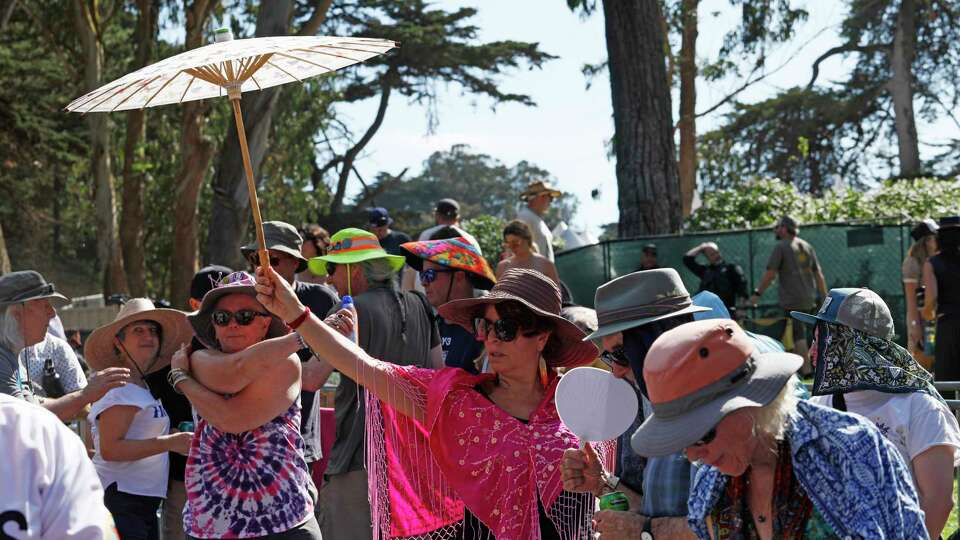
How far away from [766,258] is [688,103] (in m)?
16.0

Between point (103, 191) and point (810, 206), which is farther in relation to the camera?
point (103, 191)

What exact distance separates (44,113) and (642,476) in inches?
952

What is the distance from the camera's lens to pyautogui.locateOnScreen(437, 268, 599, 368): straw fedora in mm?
3939

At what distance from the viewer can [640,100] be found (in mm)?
11633

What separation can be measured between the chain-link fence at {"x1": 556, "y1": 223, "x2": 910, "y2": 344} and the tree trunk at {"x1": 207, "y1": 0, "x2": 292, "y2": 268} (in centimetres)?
398

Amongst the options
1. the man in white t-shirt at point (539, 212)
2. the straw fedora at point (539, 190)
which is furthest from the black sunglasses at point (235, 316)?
the straw fedora at point (539, 190)

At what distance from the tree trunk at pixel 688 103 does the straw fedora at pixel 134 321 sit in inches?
894

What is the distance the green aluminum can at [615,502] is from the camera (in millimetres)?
3279

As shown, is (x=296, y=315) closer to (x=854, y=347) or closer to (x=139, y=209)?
(x=854, y=347)

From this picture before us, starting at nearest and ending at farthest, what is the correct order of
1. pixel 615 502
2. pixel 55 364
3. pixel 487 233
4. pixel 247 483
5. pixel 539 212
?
1. pixel 615 502
2. pixel 247 483
3. pixel 55 364
4. pixel 539 212
5. pixel 487 233

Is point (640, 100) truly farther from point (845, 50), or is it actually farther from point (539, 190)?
point (845, 50)

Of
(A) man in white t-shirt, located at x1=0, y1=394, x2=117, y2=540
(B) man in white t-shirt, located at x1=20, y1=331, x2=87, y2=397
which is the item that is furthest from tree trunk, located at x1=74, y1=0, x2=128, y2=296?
(A) man in white t-shirt, located at x1=0, y1=394, x2=117, y2=540

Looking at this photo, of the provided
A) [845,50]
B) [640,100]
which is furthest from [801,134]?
[640,100]

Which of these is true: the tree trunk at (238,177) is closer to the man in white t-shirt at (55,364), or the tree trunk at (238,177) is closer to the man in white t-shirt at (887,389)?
the man in white t-shirt at (55,364)
